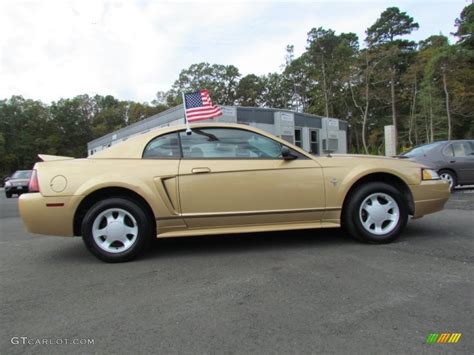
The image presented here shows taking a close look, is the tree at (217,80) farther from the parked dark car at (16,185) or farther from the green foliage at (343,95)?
the parked dark car at (16,185)

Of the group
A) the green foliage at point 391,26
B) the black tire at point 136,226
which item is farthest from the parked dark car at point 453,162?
the green foliage at point 391,26

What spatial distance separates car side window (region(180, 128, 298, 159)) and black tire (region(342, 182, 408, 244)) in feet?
3.34

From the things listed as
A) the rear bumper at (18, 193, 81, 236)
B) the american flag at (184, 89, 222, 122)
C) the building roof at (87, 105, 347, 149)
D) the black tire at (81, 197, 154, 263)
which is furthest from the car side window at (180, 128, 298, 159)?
the building roof at (87, 105, 347, 149)

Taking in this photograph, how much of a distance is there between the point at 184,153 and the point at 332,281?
2120mm

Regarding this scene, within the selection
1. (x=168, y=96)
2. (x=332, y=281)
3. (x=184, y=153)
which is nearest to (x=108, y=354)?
(x=332, y=281)

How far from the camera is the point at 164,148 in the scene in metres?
4.36

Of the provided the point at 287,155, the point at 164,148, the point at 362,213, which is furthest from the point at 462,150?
the point at 164,148

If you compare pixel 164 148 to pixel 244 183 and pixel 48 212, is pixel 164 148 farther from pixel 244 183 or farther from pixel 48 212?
pixel 48 212

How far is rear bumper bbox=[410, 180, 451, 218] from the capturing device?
14.8 ft

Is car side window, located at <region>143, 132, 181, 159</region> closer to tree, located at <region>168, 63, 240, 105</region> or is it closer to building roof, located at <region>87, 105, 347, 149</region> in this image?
building roof, located at <region>87, 105, 347, 149</region>

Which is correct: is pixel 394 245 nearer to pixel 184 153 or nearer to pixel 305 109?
pixel 184 153

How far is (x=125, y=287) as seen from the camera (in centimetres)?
334

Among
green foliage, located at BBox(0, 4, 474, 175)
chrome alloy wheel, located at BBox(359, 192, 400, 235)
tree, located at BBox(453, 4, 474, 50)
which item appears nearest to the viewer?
chrome alloy wheel, located at BBox(359, 192, 400, 235)

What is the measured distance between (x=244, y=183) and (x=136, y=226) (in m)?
1.26
